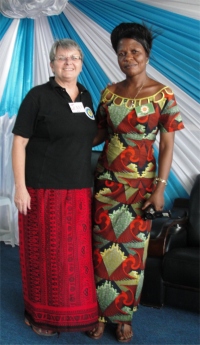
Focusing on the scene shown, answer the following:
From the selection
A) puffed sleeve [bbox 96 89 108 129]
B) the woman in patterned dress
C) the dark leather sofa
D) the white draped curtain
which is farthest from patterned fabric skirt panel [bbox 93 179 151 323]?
the white draped curtain

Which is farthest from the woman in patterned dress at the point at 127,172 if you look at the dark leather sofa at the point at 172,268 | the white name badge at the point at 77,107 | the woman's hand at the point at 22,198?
the dark leather sofa at the point at 172,268

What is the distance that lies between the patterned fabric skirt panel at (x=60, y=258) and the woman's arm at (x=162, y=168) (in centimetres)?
33

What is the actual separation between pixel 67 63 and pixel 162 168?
0.68 metres

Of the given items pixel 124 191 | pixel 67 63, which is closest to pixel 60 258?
pixel 124 191

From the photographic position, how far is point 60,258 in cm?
237

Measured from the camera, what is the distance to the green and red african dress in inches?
89.4

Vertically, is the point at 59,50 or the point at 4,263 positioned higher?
the point at 59,50

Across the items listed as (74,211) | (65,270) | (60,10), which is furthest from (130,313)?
(60,10)

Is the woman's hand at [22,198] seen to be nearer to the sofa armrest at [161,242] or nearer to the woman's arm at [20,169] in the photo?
the woman's arm at [20,169]

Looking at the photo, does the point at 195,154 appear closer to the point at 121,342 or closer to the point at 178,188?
the point at 178,188

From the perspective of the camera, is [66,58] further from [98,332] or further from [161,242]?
[98,332]

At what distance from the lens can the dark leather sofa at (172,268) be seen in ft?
9.37

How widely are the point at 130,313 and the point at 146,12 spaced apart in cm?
198

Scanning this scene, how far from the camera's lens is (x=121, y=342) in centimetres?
245
